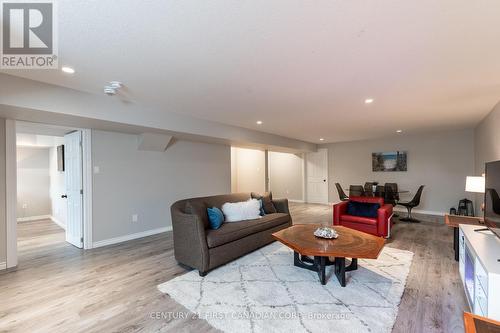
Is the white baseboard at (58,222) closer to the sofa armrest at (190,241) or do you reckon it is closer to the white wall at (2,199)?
the white wall at (2,199)

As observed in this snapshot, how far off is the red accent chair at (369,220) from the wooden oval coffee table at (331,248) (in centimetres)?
128

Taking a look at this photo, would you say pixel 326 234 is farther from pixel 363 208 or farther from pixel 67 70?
pixel 67 70

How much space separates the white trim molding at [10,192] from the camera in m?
3.11

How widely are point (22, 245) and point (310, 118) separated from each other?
5.69 meters

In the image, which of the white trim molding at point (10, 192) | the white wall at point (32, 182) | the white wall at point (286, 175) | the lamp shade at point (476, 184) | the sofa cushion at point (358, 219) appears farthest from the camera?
the white wall at point (286, 175)

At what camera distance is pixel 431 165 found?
21.5 feet

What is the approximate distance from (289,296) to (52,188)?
278 inches

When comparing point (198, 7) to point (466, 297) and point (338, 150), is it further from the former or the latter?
point (338, 150)

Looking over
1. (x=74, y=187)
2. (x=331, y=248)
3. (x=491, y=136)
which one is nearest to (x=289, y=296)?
(x=331, y=248)

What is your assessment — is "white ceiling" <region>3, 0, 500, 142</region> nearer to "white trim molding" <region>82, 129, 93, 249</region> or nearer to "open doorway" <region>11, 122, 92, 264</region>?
"white trim molding" <region>82, 129, 93, 249</region>

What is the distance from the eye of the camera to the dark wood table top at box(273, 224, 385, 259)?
2.41m

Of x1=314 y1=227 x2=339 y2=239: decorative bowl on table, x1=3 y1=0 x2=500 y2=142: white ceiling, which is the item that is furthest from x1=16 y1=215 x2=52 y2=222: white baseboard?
x1=314 y1=227 x2=339 y2=239: decorative bowl on table

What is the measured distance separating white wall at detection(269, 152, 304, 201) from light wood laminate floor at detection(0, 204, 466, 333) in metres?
5.12

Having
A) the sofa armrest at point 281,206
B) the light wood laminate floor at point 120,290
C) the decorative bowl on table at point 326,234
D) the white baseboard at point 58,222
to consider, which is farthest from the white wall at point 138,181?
the decorative bowl on table at point 326,234
